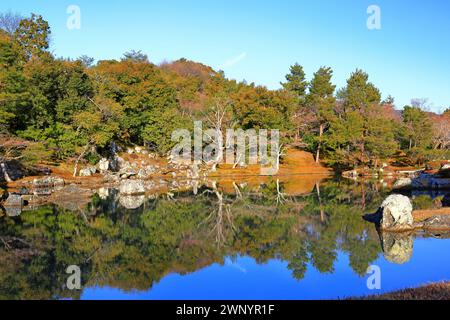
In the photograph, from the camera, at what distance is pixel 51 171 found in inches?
1310

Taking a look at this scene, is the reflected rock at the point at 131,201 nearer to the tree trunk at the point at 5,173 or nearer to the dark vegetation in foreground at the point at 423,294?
the tree trunk at the point at 5,173

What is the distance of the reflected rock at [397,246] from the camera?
1205cm

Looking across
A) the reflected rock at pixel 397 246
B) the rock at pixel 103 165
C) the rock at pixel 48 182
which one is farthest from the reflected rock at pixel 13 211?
the reflected rock at pixel 397 246

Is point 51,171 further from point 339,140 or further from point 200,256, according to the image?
point 339,140

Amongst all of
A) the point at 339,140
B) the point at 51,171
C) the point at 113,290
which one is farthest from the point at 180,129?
the point at 113,290

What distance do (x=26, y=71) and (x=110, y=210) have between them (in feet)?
68.3

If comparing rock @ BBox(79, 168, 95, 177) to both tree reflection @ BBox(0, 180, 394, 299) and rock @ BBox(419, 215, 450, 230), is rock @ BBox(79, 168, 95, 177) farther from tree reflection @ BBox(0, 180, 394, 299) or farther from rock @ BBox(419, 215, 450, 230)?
rock @ BBox(419, 215, 450, 230)

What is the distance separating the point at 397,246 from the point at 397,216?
8.04ft

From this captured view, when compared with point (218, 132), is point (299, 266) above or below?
below

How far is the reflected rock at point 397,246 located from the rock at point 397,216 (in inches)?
21.0

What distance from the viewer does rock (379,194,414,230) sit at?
15586mm

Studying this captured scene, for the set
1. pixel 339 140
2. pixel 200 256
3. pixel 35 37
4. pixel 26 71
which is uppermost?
pixel 35 37

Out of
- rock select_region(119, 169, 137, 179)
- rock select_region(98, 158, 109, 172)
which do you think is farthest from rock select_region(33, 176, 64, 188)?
rock select_region(119, 169, 137, 179)

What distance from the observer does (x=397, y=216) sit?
15.6 metres
